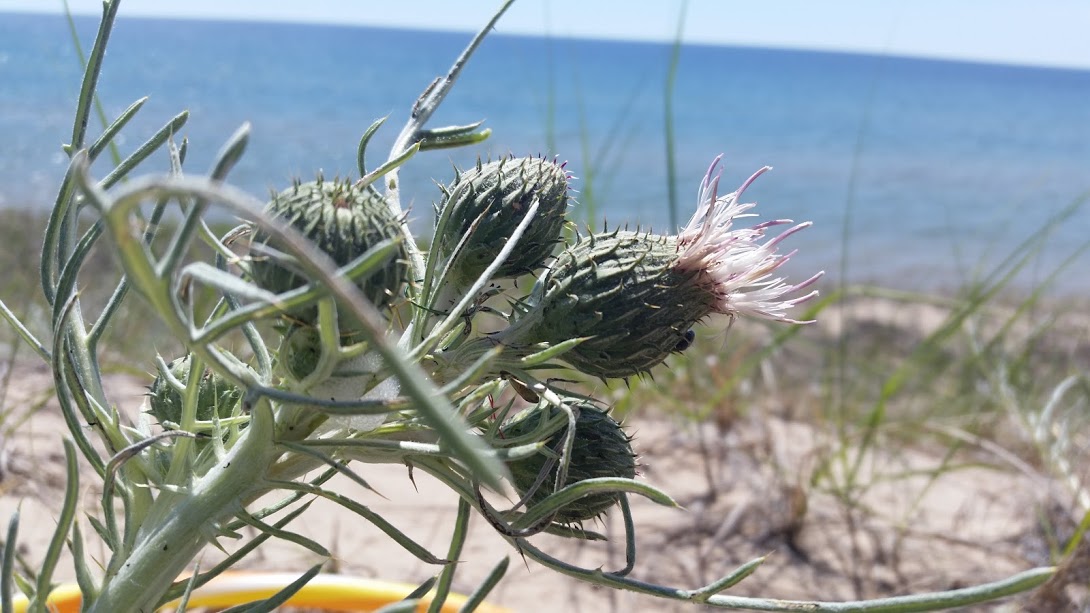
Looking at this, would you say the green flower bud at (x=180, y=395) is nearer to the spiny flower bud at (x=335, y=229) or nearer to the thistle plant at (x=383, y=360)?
the thistle plant at (x=383, y=360)

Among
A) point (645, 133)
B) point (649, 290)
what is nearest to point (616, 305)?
point (649, 290)

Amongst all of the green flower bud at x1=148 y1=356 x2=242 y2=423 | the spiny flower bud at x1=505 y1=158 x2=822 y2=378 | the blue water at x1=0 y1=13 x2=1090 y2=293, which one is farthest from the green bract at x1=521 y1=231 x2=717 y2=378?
the green flower bud at x1=148 y1=356 x2=242 y2=423

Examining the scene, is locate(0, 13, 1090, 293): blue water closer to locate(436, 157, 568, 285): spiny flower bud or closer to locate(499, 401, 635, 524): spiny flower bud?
locate(436, 157, 568, 285): spiny flower bud

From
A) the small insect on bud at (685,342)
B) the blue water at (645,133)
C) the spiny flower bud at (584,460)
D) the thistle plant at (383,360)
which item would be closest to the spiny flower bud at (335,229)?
the thistle plant at (383,360)

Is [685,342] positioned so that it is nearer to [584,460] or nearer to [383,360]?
[584,460]

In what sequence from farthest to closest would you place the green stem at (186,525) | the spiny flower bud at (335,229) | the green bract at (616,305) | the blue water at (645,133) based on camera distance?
the blue water at (645,133)
the green bract at (616,305)
the green stem at (186,525)
the spiny flower bud at (335,229)

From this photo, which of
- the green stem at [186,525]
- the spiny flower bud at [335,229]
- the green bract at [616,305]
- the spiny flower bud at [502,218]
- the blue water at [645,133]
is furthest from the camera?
the blue water at [645,133]
